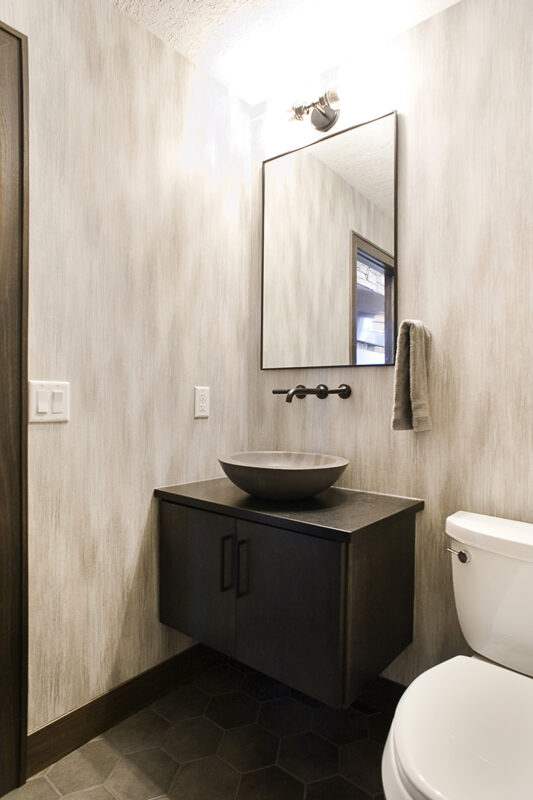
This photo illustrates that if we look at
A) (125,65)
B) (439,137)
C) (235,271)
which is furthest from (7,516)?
(439,137)

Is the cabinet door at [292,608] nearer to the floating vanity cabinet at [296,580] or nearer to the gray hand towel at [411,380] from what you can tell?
the floating vanity cabinet at [296,580]

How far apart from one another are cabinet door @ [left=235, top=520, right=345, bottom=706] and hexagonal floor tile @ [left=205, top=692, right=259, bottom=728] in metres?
0.30

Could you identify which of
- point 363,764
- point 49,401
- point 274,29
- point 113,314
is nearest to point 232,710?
point 363,764

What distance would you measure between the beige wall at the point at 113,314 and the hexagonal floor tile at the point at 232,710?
25 cm

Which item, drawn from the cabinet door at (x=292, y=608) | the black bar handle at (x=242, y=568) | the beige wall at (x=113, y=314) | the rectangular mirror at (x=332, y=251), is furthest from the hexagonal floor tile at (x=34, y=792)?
the rectangular mirror at (x=332, y=251)

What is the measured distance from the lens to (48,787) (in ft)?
4.34

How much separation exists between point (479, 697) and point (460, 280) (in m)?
1.17

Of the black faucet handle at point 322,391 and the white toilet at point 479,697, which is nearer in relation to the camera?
the white toilet at point 479,697

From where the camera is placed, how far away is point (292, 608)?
54.0 inches

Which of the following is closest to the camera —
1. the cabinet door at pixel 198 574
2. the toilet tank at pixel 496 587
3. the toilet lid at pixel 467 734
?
the toilet lid at pixel 467 734

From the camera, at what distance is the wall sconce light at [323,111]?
178cm

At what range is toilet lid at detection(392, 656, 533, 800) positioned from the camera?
81 centimetres

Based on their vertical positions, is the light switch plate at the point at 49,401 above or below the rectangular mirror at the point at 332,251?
below

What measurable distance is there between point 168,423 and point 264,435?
466mm
